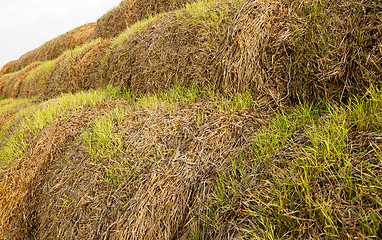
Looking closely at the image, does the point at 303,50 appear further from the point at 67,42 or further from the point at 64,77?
the point at 67,42

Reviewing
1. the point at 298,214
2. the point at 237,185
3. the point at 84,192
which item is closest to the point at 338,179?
the point at 298,214

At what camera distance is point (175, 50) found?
146 inches

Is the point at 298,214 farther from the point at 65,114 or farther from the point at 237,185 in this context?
the point at 65,114

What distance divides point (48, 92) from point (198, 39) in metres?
5.93

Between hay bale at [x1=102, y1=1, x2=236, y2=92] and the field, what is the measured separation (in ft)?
0.09

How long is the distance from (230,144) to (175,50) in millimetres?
2157

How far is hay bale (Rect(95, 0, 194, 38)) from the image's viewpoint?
5762mm

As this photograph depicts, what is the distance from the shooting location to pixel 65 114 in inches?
153

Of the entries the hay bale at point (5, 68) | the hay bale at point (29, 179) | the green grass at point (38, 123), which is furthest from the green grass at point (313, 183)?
the hay bale at point (5, 68)

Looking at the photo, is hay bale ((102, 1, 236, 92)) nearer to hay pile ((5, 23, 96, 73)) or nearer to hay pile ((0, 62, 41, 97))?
hay pile ((5, 23, 96, 73))

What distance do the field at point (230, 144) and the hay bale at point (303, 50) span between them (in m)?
0.01

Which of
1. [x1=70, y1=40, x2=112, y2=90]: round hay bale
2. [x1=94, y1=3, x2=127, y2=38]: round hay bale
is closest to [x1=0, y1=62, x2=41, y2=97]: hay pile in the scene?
[x1=94, y1=3, x2=127, y2=38]: round hay bale

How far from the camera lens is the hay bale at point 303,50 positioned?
1.98 metres

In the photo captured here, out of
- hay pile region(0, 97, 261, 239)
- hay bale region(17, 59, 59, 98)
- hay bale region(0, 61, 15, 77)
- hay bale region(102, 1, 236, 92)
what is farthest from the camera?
hay bale region(0, 61, 15, 77)
